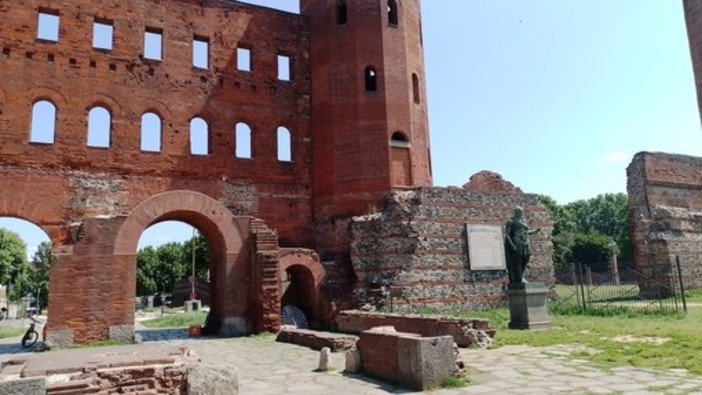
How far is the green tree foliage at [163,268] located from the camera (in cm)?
5634

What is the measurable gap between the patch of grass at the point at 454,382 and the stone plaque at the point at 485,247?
13.4m

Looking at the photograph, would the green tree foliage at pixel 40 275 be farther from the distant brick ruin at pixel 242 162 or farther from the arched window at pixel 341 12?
the arched window at pixel 341 12

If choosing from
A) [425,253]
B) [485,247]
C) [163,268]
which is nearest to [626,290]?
[485,247]

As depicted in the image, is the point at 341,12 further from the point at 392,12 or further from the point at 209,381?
the point at 209,381

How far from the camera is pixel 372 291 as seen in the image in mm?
18672

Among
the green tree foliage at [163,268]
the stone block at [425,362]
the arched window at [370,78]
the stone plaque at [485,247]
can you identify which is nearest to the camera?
the stone block at [425,362]

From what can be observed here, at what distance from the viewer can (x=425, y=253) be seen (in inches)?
772

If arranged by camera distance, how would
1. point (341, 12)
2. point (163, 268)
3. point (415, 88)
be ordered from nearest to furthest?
point (341, 12)
point (415, 88)
point (163, 268)

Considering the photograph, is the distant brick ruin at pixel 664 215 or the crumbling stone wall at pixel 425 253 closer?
the crumbling stone wall at pixel 425 253

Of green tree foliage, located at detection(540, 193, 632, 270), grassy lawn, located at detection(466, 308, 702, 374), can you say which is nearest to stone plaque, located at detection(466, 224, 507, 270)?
grassy lawn, located at detection(466, 308, 702, 374)

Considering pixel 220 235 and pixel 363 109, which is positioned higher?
pixel 363 109

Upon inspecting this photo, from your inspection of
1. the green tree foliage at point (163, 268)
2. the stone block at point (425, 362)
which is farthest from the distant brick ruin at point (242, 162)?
the green tree foliage at point (163, 268)

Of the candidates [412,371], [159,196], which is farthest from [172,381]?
[159,196]

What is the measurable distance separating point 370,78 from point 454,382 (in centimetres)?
1701
